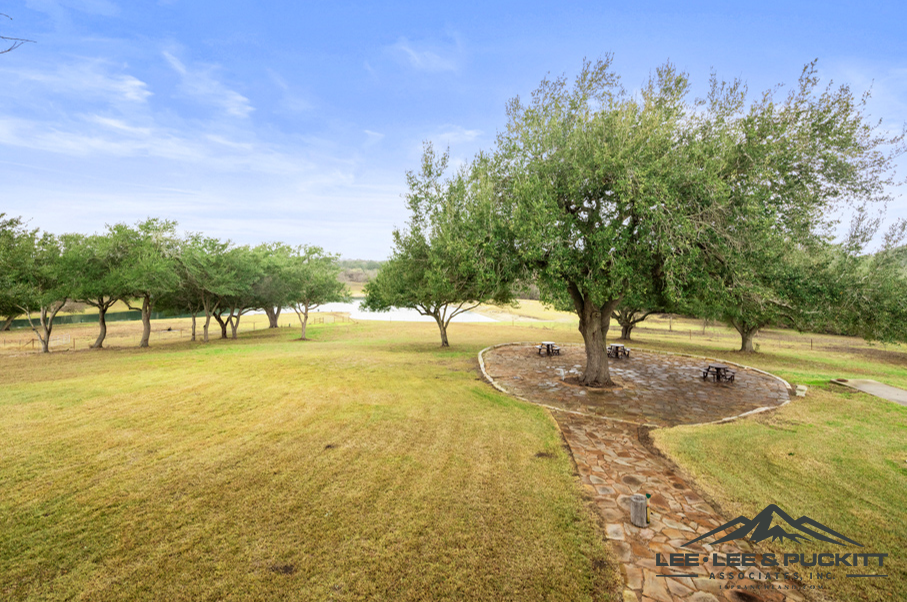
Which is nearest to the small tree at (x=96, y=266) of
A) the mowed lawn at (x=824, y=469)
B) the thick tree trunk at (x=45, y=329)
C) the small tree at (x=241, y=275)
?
the thick tree trunk at (x=45, y=329)

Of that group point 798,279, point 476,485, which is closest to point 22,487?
point 476,485

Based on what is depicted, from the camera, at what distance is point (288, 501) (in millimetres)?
5762

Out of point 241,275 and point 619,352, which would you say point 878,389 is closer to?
point 619,352

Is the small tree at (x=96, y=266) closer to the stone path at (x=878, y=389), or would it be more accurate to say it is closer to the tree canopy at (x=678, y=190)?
the tree canopy at (x=678, y=190)

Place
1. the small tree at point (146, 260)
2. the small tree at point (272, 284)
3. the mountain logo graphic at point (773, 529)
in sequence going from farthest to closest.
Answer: the small tree at point (272, 284)
the small tree at point (146, 260)
the mountain logo graphic at point (773, 529)

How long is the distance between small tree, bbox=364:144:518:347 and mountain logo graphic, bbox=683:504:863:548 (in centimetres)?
798

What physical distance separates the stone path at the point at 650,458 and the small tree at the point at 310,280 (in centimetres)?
2595

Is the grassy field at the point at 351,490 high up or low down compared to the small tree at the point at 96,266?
down

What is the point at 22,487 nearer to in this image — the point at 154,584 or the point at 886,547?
the point at 154,584

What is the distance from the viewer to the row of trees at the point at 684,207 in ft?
34.1

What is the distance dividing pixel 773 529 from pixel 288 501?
7.27 metres

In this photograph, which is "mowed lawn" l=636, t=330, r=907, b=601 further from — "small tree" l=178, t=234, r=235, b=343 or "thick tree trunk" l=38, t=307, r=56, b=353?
"thick tree trunk" l=38, t=307, r=56, b=353

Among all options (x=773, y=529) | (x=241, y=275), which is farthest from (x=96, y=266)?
(x=773, y=529)

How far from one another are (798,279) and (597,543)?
35.7 ft
